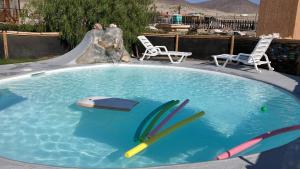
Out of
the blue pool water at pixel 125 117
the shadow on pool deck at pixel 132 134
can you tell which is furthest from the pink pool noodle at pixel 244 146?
the shadow on pool deck at pixel 132 134

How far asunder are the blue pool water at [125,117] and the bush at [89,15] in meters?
3.89

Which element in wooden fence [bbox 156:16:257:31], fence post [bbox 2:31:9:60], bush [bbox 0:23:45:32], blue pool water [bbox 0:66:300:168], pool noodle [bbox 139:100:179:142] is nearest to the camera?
blue pool water [bbox 0:66:300:168]

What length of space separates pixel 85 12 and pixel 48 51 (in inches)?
93.3

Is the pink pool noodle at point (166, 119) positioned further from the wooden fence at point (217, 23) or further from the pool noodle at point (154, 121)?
the wooden fence at point (217, 23)

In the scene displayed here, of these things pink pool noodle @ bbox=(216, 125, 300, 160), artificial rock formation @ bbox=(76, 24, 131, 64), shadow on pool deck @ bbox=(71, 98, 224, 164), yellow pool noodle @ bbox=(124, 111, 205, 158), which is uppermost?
artificial rock formation @ bbox=(76, 24, 131, 64)

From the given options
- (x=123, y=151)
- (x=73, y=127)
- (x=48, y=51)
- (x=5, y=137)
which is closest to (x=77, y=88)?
(x=73, y=127)

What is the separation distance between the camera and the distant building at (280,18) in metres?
16.2

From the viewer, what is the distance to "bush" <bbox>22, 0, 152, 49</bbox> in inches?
514

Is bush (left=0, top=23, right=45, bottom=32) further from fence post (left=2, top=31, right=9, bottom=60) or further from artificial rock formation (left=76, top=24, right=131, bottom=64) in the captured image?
artificial rock formation (left=76, top=24, right=131, bottom=64)

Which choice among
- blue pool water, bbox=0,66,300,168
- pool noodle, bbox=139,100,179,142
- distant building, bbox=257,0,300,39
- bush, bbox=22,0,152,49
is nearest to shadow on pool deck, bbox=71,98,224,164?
blue pool water, bbox=0,66,300,168

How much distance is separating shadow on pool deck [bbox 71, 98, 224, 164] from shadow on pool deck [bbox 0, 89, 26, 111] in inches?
52.8

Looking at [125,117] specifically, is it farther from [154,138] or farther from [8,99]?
[8,99]

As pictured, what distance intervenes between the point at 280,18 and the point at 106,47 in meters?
10.8

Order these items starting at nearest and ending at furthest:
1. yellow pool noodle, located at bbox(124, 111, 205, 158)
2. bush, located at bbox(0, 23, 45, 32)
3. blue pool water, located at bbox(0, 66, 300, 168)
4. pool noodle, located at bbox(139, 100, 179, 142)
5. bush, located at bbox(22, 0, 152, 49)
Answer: yellow pool noodle, located at bbox(124, 111, 205, 158) < blue pool water, located at bbox(0, 66, 300, 168) < pool noodle, located at bbox(139, 100, 179, 142) < bush, located at bbox(22, 0, 152, 49) < bush, located at bbox(0, 23, 45, 32)
